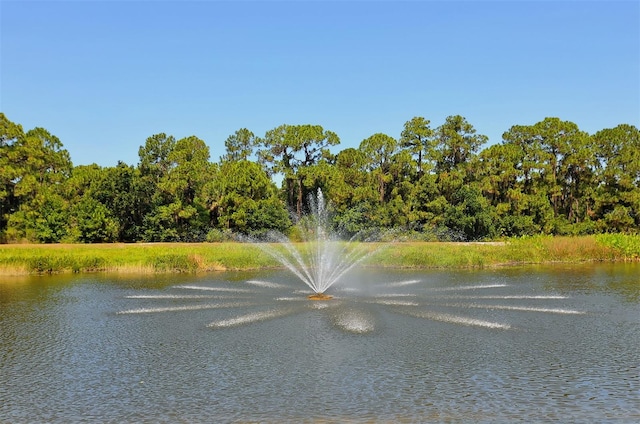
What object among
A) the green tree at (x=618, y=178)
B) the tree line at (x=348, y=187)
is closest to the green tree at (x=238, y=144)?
the tree line at (x=348, y=187)

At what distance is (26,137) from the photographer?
241 feet

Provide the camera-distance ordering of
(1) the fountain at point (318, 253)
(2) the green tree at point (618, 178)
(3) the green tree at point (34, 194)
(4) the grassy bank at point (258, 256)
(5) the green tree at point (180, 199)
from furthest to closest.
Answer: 1. (2) the green tree at point (618, 178)
2. (5) the green tree at point (180, 199)
3. (3) the green tree at point (34, 194)
4. (4) the grassy bank at point (258, 256)
5. (1) the fountain at point (318, 253)

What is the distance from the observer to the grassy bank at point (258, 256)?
45469mm

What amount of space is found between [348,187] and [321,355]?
57.3 meters

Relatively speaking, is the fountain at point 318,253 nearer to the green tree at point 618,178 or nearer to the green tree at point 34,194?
the green tree at point 34,194

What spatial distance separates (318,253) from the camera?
50.2m

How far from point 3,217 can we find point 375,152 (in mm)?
49637

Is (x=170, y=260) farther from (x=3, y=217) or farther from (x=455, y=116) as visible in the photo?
(x=455, y=116)

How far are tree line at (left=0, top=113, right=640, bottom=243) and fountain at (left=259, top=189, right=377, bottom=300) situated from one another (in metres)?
1.88

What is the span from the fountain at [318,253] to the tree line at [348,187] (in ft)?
6.17

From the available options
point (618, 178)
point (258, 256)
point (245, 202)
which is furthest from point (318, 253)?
point (618, 178)

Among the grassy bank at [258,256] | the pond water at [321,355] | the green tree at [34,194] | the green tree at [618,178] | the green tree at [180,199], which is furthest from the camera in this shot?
the green tree at [618,178]

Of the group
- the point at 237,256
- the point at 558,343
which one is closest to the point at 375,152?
the point at 237,256

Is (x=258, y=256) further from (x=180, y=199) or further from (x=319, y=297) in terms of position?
(x=180, y=199)
